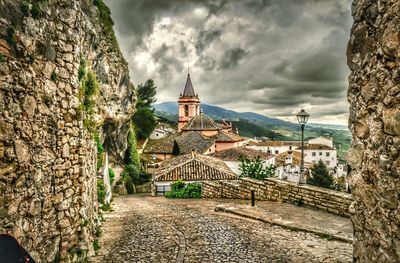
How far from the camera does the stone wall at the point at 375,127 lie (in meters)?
3.45

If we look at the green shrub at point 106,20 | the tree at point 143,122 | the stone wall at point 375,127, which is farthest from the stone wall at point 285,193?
the tree at point 143,122

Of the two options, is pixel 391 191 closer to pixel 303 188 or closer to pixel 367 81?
pixel 367 81

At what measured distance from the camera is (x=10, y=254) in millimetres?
2498

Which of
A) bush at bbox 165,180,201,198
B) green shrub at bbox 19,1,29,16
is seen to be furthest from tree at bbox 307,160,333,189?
green shrub at bbox 19,1,29,16

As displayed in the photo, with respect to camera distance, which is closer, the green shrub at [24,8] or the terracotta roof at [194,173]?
the green shrub at [24,8]

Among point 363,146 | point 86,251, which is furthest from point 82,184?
point 363,146

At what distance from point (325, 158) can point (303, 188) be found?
8541cm

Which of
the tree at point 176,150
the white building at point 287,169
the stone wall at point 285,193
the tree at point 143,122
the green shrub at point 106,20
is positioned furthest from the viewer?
the tree at point 143,122

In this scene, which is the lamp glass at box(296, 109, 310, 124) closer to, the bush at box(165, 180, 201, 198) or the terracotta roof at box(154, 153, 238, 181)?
the bush at box(165, 180, 201, 198)

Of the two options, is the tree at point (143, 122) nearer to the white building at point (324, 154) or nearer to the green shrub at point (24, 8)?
the green shrub at point (24, 8)

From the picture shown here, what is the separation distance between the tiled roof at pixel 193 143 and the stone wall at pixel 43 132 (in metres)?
40.5

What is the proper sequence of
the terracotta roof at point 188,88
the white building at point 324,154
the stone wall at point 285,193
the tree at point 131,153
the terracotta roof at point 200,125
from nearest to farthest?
the stone wall at point 285,193, the tree at point 131,153, the terracotta roof at point 200,125, the terracotta roof at point 188,88, the white building at point 324,154

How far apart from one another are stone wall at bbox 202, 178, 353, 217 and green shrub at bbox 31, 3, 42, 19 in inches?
361

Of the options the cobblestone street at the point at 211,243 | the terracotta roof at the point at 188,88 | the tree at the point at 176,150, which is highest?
the terracotta roof at the point at 188,88
